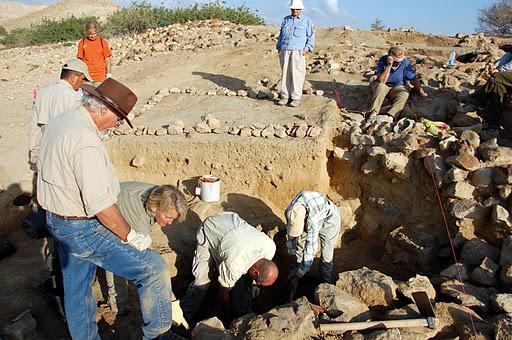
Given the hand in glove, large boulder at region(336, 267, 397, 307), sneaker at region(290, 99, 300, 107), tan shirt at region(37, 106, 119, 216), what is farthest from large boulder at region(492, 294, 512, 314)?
sneaker at region(290, 99, 300, 107)

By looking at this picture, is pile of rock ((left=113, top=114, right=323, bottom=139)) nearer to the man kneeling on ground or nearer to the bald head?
the man kneeling on ground

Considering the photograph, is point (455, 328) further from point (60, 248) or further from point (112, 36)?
point (112, 36)

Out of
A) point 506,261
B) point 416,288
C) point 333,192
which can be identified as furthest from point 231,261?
point 333,192

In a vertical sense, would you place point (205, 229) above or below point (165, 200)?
below

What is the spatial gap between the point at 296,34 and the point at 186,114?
2.17 metres

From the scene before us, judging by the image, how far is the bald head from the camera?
3.45m

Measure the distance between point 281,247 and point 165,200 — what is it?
2.52 m

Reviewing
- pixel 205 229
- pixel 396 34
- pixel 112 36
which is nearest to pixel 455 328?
pixel 205 229

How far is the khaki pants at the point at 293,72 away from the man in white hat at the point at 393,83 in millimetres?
1153

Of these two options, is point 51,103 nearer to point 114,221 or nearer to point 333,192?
point 114,221

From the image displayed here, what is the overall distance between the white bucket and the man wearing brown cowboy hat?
263cm

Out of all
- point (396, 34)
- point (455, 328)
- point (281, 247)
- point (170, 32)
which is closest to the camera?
point (455, 328)

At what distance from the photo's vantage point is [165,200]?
10.1ft

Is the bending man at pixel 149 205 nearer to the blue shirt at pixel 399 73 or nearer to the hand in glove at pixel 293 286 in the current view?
the hand in glove at pixel 293 286
